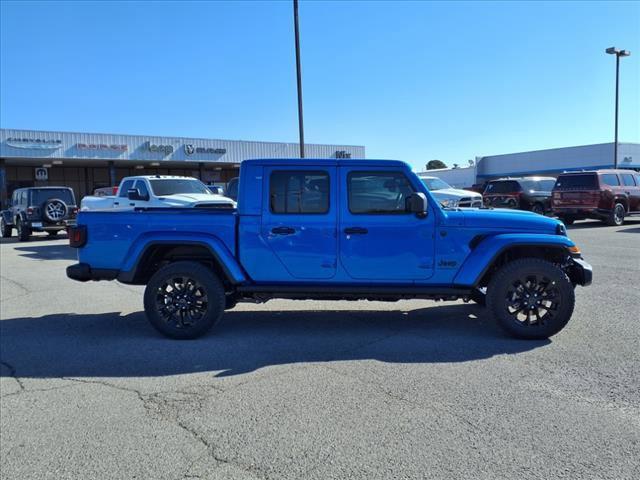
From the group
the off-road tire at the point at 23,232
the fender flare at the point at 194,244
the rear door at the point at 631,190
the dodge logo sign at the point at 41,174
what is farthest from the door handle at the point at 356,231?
the dodge logo sign at the point at 41,174

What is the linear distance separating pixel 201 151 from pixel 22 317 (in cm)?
3285

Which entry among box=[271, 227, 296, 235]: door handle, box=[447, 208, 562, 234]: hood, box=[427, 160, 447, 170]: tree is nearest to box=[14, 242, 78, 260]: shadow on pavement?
box=[271, 227, 296, 235]: door handle

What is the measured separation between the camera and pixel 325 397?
4043mm

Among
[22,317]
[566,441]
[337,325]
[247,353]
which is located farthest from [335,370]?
[22,317]

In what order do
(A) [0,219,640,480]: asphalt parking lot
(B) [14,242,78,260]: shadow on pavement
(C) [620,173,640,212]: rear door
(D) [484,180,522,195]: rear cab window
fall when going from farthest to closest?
(D) [484,180,522,195]: rear cab window
(C) [620,173,640,212]: rear door
(B) [14,242,78,260]: shadow on pavement
(A) [0,219,640,480]: asphalt parking lot

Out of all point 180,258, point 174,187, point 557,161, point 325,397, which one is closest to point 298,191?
point 180,258

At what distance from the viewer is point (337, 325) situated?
621cm

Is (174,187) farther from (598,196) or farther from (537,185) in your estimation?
(537,185)

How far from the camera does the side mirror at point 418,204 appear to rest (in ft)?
17.8

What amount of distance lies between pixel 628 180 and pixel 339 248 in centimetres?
1836

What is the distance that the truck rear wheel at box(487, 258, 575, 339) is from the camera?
5.40 meters

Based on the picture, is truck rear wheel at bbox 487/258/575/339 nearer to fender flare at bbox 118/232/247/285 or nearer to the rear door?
fender flare at bbox 118/232/247/285

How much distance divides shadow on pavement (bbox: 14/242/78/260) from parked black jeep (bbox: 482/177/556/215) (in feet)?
53.3

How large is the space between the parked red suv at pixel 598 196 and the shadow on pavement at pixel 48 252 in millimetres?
16709
